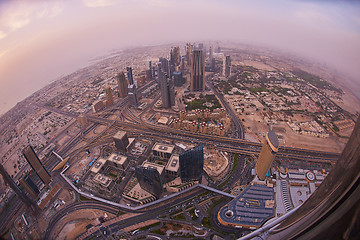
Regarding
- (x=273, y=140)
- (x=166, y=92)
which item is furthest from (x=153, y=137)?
(x=273, y=140)

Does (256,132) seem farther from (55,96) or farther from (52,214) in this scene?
(55,96)

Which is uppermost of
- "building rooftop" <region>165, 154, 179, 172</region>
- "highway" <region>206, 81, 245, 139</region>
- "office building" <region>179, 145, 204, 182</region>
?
"office building" <region>179, 145, 204, 182</region>

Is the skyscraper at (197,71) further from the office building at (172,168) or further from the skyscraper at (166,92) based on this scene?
the office building at (172,168)

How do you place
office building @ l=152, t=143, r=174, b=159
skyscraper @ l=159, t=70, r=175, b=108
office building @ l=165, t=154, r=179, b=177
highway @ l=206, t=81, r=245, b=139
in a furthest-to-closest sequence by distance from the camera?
skyscraper @ l=159, t=70, r=175, b=108, highway @ l=206, t=81, r=245, b=139, office building @ l=152, t=143, r=174, b=159, office building @ l=165, t=154, r=179, b=177

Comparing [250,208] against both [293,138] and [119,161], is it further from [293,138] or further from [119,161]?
[293,138]

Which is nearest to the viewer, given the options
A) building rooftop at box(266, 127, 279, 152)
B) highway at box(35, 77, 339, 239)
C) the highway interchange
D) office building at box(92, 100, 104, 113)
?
building rooftop at box(266, 127, 279, 152)

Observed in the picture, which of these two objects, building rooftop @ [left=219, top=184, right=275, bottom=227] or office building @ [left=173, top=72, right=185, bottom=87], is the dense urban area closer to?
building rooftop @ [left=219, top=184, right=275, bottom=227]

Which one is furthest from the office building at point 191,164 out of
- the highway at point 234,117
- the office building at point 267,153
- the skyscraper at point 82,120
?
the skyscraper at point 82,120

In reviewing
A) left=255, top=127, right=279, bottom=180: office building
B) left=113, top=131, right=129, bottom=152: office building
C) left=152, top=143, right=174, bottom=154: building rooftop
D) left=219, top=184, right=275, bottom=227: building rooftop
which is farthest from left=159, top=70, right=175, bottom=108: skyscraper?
left=219, top=184, right=275, bottom=227: building rooftop
